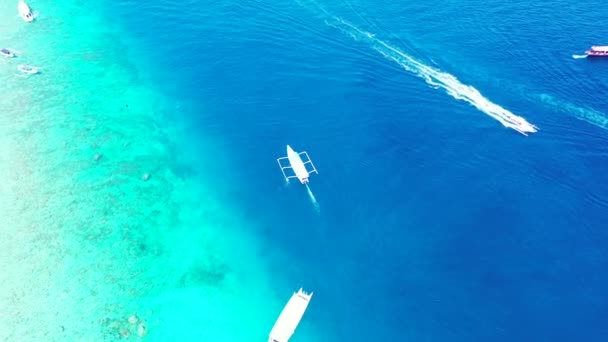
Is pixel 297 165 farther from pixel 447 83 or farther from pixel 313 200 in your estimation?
pixel 447 83

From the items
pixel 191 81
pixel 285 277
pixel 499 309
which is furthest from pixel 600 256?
pixel 191 81

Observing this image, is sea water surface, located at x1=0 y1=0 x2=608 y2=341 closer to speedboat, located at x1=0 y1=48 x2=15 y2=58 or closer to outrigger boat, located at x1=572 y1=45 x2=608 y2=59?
outrigger boat, located at x1=572 y1=45 x2=608 y2=59

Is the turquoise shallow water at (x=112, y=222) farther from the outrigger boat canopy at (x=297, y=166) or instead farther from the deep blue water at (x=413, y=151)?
the outrigger boat canopy at (x=297, y=166)

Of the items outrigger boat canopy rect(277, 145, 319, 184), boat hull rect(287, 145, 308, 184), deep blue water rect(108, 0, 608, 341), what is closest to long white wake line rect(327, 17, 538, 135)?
deep blue water rect(108, 0, 608, 341)

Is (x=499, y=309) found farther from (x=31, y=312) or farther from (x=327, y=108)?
(x=31, y=312)

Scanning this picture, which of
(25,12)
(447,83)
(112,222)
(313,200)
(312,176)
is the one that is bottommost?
(112,222)

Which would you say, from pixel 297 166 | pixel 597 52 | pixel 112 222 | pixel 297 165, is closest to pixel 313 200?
pixel 297 166
